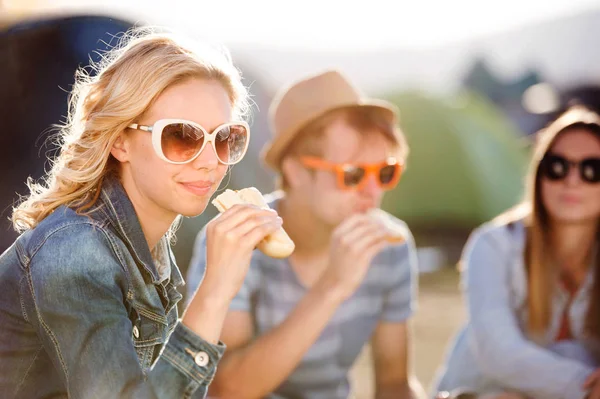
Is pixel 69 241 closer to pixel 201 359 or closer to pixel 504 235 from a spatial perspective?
pixel 201 359

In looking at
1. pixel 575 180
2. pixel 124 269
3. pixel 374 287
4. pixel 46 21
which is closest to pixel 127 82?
pixel 124 269

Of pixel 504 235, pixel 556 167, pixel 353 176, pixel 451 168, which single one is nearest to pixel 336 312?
pixel 353 176

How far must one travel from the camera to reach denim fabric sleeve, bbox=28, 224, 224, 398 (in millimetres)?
1542

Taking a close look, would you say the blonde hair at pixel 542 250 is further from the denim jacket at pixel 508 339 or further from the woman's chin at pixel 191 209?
the woman's chin at pixel 191 209

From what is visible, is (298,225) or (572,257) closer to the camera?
(298,225)

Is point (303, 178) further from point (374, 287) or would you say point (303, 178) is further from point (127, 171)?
point (127, 171)

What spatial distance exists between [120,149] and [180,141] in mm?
208

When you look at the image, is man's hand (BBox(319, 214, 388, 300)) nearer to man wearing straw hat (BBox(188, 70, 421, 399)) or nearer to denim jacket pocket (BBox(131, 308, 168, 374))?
man wearing straw hat (BBox(188, 70, 421, 399))

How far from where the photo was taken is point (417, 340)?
632 centimetres

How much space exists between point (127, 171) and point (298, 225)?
4.29 feet

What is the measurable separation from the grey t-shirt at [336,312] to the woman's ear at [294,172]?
137 millimetres

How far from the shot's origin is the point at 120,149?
1.84 metres

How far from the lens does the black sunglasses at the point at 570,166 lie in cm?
317

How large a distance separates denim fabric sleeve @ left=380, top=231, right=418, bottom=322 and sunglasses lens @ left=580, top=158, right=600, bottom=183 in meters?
0.83
